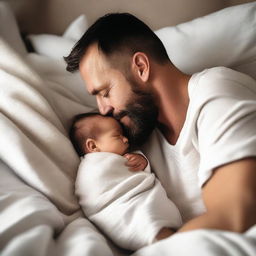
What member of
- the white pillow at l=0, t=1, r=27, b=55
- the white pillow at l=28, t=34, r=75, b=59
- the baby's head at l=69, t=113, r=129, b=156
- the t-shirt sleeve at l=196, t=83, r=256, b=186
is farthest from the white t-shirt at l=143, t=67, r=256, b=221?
the white pillow at l=0, t=1, r=27, b=55

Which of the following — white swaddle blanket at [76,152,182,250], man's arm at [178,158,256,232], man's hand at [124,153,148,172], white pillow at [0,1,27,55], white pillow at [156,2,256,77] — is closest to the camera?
man's arm at [178,158,256,232]

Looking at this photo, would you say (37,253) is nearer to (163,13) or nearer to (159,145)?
(159,145)

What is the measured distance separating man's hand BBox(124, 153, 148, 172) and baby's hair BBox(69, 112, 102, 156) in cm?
11

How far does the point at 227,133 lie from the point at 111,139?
0.35 meters

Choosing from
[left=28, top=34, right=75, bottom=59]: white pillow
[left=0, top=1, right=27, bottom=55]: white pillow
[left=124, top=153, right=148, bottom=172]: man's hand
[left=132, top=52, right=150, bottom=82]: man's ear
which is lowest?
[left=124, top=153, right=148, bottom=172]: man's hand

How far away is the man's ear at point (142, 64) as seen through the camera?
92 cm

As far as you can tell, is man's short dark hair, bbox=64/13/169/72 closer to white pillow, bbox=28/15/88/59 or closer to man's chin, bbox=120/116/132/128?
man's chin, bbox=120/116/132/128

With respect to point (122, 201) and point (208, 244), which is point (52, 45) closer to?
point (122, 201)

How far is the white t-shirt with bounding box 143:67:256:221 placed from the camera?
68 centimetres

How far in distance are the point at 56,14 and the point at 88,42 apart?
22.9 inches

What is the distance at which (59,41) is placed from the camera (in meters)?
1.30

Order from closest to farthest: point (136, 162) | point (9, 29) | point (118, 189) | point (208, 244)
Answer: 1. point (208, 244)
2. point (118, 189)
3. point (136, 162)
4. point (9, 29)

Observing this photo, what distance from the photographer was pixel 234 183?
634mm

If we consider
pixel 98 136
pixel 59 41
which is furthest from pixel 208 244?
pixel 59 41
